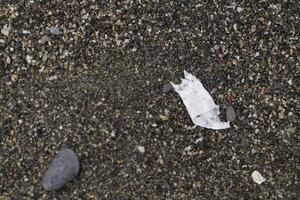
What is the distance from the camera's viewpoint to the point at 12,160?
2.45m

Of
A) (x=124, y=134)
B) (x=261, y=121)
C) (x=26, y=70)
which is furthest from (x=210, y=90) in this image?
(x=26, y=70)

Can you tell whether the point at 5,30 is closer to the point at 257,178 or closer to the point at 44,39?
the point at 44,39

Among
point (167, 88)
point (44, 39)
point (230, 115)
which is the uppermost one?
point (44, 39)

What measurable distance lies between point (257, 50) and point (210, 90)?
0.33 m

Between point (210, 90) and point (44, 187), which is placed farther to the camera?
point (210, 90)

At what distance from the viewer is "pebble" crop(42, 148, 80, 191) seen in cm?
239

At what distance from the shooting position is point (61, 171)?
2395 mm

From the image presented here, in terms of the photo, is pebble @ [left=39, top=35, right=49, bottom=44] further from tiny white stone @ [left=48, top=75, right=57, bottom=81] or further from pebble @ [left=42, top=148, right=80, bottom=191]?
pebble @ [left=42, top=148, right=80, bottom=191]

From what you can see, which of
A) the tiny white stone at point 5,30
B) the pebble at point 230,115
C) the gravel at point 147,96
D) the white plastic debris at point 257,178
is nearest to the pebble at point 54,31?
the gravel at point 147,96

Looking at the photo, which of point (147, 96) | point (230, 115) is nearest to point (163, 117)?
point (147, 96)

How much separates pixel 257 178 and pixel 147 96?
0.68 metres

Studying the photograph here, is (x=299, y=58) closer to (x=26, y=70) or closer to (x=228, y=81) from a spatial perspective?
(x=228, y=81)

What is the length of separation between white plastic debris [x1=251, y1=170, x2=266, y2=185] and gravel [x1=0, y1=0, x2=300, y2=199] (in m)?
0.03

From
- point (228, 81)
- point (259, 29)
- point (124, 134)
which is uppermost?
point (259, 29)
